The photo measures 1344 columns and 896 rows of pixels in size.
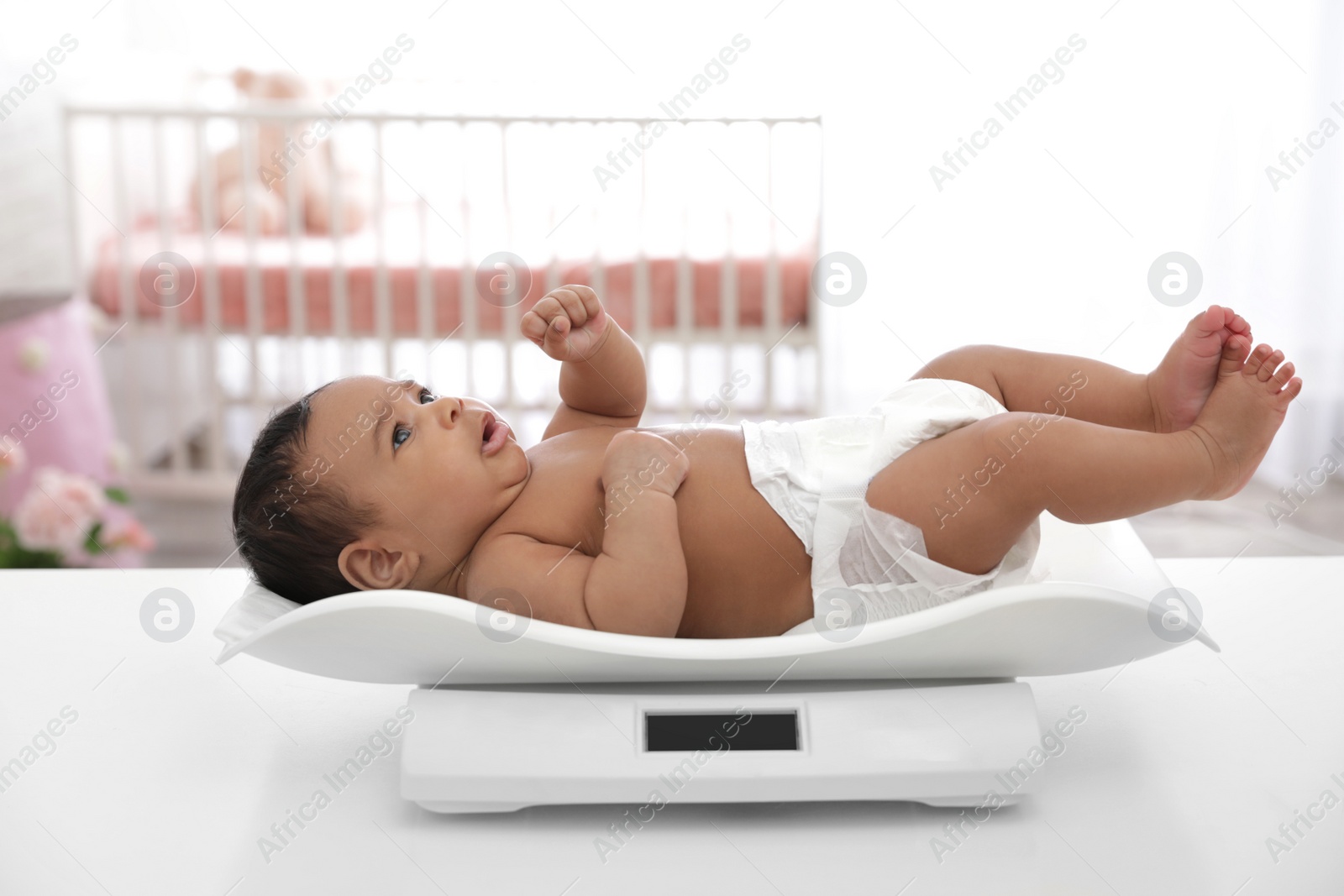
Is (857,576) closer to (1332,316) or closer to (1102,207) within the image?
(1102,207)

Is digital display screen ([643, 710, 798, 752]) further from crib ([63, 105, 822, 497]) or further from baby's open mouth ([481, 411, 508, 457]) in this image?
crib ([63, 105, 822, 497])

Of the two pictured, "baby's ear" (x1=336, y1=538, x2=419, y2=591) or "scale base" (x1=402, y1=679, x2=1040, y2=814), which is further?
"baby's ear" (x1=336, y1=538, x2=419, y2=591)

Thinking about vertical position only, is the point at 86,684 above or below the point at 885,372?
above

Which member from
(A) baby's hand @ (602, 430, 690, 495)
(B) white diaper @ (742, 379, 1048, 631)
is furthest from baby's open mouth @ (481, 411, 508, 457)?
(B) white diaper @ (742, 379, 1048, 631)

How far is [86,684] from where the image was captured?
0.94 m

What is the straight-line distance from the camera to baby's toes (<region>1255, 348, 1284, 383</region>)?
2.97 ft

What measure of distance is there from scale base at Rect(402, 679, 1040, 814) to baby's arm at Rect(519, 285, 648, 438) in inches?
13.0

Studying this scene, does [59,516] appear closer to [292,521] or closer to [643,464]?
[292,521]

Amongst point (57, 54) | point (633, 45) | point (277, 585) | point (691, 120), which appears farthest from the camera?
point (633, 45)

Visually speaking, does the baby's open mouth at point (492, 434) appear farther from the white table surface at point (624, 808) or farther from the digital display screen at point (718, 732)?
the digital display screen at point (718, 732)

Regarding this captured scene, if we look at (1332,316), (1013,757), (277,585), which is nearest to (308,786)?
(277,585)

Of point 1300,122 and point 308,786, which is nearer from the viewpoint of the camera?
point 308,786

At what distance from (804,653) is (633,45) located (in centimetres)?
284

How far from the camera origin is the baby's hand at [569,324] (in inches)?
38.5
